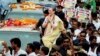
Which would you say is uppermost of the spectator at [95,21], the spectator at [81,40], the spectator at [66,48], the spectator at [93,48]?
the spectator at [66,48]

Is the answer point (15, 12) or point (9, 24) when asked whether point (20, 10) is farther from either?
point (9, 24)

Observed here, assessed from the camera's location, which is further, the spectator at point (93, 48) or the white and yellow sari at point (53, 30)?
the white and yellow sari at point (53, 30)

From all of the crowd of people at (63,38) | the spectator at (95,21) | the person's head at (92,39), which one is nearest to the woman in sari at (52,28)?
the crowd of people at (63,38)

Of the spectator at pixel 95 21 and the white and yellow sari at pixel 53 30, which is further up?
the white and yellow sari at pixel 53 30

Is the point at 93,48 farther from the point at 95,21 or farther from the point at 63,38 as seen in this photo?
the point at 95,21

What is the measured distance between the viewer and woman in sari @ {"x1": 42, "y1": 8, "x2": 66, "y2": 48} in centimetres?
1053

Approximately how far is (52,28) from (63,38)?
1152 mm

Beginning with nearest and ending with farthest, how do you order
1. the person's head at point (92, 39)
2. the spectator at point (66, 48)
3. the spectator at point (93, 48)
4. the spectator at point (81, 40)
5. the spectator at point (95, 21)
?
the spectator at point (66, 48) < the spectator at point (93, 48) < the spectator at point (81, 40) < the person's head at point (92, 39) < the spectator at point (95, 21)

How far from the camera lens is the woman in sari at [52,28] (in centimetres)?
1053

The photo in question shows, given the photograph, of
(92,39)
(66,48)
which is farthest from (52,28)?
(66,48)

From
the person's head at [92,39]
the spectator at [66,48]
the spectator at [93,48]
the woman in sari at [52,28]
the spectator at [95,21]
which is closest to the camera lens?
the spectator at [66,48]

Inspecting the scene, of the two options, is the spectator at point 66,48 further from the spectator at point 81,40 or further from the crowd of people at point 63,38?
the spectator at point 81,40

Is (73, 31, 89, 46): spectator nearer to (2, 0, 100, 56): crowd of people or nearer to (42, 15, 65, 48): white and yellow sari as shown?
(2, 0, 100, 56): crowd of people

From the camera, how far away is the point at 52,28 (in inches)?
420
